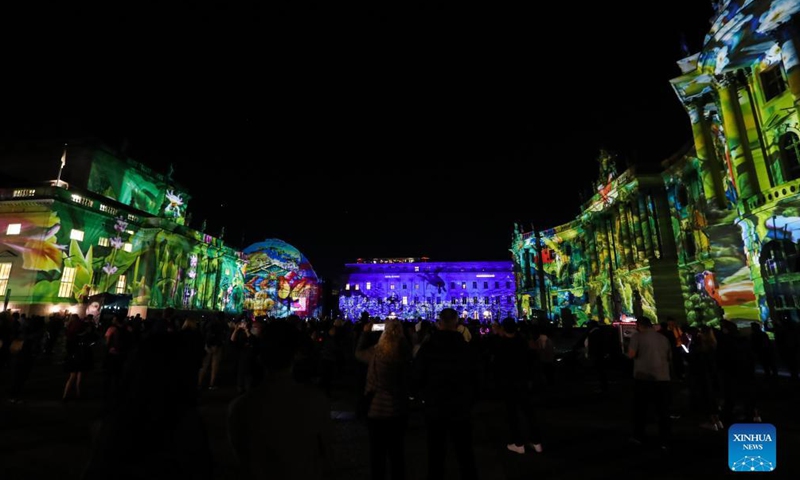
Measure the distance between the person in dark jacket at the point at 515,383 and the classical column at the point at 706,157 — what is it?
76.6 ft

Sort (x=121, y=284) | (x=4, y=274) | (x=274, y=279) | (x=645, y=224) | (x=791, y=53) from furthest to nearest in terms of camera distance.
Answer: (x=274, y=279), (x=121, y=284), (x=645, y=224), (x=4, y=274), (x=791, y=53)

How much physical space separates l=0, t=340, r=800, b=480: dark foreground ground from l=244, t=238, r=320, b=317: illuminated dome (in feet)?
212

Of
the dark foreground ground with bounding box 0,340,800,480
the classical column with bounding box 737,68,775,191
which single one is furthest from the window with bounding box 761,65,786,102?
the dark foreground ground with bounding box 0,340,800,480

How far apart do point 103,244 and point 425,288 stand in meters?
63.5

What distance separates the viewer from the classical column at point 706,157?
22344 millimetres

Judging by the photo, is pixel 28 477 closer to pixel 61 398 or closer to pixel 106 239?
pixel 61 398

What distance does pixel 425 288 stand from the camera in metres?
88.8

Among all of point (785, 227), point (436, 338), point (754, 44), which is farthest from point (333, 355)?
point (754, 44)

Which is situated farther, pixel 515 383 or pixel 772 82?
pixel 772 82

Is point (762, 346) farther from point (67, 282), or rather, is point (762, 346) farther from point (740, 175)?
point (67, 282)

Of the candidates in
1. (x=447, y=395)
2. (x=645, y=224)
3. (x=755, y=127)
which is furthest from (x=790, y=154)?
(x=447, y=395)

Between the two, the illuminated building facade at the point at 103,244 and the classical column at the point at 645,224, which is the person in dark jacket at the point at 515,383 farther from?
the classical column at the point at 645,224

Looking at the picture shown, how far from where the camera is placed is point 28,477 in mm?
4961

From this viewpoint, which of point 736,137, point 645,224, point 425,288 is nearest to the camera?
point 736,137
